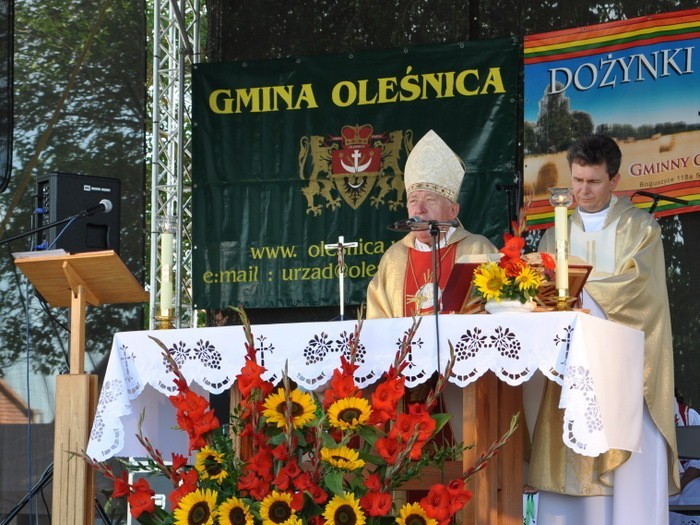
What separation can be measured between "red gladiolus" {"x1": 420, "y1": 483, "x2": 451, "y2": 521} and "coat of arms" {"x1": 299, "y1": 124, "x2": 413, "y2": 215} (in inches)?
168

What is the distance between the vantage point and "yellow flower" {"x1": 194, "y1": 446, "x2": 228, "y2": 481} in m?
3.27

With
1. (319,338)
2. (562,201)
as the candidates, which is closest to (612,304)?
(562,201)

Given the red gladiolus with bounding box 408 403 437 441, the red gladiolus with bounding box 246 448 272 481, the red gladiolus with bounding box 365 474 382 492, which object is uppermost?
the red gladiolus with bounding box 408 403 437 441

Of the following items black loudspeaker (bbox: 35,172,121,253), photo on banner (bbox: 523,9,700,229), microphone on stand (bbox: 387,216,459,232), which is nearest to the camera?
microphone on stand (bbox: 387,216,459,232)

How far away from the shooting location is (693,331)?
663 centimetres

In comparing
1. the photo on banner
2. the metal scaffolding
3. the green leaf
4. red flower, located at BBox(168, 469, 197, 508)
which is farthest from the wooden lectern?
the photo on banner

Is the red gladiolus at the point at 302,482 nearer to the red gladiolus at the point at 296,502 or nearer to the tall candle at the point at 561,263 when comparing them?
the red gladiolus at the point at 296,502

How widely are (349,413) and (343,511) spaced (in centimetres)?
25

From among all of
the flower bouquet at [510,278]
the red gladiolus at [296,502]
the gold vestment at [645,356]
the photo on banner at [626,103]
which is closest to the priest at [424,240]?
the gold vestment at [645,356]

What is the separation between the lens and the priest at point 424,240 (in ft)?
17.0

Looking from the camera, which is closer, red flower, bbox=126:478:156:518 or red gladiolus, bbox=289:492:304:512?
red gladiolus, bbox=289:492:304:512

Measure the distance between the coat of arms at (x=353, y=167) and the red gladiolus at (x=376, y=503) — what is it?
4302 millimetres

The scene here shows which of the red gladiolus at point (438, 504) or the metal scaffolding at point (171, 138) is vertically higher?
the metal scaffolding at point (171, 138)

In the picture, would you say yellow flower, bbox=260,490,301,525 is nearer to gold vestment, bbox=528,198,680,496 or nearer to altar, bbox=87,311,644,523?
altar, bbox=87,311,644,523
